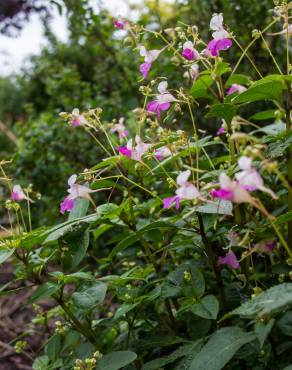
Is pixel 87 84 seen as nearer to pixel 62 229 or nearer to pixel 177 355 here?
pixel 62 229

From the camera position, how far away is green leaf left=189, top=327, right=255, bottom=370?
0.89m

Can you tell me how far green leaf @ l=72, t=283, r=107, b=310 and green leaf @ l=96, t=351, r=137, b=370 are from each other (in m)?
0.11

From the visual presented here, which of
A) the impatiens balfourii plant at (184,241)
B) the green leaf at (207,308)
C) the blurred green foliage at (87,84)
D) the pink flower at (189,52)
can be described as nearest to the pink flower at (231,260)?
the impatiens balfourii plant at (184,241)

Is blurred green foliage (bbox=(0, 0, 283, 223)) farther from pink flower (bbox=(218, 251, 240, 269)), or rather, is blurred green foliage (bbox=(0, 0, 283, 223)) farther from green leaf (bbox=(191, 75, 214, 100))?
pink flower (bbox=(218, 251, 240, 269))

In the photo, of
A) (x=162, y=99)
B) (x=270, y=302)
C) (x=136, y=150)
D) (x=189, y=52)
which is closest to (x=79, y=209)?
(x=136, y=150)

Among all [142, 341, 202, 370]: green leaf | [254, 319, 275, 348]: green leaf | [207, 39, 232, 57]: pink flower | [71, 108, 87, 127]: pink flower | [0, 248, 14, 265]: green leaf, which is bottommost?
[142, 341, 202, 370]: green leaf

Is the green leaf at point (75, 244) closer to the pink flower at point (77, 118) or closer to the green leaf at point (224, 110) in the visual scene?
the pink flower at point (77, 118)

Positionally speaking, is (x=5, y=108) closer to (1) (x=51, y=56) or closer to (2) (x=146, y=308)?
(1) (x=51, y=56)

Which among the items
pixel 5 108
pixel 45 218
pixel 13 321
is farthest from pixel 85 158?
pixel 5 108

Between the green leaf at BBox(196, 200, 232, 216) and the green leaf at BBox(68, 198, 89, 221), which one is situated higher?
the green leaf at BBox(68, 198, 89, 221)

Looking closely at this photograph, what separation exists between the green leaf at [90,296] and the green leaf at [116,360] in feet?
0.37

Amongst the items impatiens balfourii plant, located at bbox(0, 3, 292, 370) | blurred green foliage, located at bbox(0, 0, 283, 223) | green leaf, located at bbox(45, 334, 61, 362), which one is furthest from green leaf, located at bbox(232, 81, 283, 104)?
blurred green foliage, located at bbox(0, 0, 283, 223)

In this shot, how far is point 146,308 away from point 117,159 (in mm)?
452

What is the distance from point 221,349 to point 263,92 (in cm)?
51
